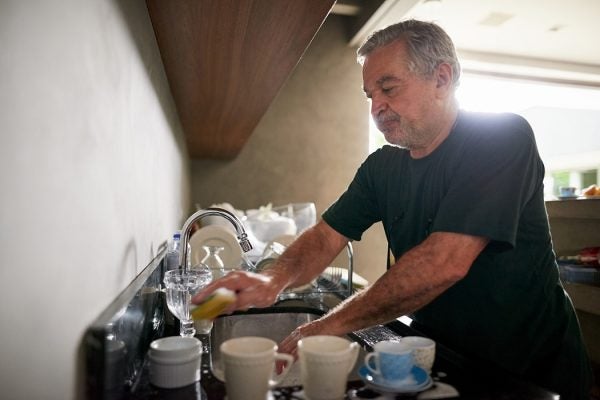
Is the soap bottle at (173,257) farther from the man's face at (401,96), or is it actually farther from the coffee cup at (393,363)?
the coffee cup at (393,363)

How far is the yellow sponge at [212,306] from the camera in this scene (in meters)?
0.67

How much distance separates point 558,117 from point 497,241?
571 cm

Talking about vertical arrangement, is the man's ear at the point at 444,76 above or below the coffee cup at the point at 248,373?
above

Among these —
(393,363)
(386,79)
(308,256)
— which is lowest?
(393,363)

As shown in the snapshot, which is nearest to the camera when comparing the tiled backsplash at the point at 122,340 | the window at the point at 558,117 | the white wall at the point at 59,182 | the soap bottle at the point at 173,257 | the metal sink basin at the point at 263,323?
the white wall at the point at 59,182

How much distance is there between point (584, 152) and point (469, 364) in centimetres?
549

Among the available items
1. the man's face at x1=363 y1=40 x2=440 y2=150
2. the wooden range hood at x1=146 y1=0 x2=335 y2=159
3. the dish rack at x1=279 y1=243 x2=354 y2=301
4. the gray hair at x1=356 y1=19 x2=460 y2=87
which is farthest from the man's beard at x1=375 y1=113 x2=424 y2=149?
the dish rack at x1=279 y1=243 x2=354 y2=301

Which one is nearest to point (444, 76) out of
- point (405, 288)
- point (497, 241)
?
point (497, 241)

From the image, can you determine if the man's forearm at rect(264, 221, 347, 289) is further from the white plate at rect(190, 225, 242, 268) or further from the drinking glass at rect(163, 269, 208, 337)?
the white plate at rect(190, 225, 242, 268)

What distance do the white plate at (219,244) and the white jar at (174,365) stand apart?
3.14ft

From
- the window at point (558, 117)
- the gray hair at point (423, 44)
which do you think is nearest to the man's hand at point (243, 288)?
the gray hair at point (423, 44)

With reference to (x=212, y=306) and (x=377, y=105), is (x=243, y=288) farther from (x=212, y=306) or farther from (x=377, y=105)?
(x=377, y=105)

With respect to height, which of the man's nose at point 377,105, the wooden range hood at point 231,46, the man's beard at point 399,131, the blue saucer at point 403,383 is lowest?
the blue saucer at point 403,383

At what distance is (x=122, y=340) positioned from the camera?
69 centimetres
